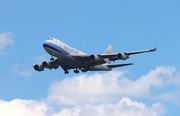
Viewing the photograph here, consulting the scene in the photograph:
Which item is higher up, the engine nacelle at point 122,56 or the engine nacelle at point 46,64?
the engine nacelle at point 46,64

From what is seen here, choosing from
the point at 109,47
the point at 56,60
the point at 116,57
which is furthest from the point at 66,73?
A: the point at 109,47

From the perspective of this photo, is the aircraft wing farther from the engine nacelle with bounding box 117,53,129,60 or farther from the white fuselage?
the white fuselage

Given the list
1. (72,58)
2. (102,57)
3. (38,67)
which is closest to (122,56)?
(102,57)

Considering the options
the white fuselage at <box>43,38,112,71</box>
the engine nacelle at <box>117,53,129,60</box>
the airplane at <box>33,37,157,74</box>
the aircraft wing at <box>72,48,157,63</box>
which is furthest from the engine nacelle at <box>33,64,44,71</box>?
the engine nacelle at <box>117,53,129,60</box>

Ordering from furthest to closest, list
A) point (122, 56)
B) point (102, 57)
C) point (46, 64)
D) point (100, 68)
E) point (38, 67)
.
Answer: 1. point (38, 67)
2. point (100, 68)
3. point (46, 64)
4. point (102, 57)
5. point (122, 56)

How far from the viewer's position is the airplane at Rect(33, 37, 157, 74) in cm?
10350

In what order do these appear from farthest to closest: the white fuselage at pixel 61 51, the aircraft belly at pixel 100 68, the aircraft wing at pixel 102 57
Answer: the aircraft belly at pixel 100 68
the aircraft wing at pixel 102 57
the white fuselage at pixel 61 51

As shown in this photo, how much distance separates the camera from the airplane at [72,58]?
103500 mm

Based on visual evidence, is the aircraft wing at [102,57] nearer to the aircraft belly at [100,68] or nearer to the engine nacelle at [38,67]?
the aircraft belly at [100,68]

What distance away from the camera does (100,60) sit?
349 feet

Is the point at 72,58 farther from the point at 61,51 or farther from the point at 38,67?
the point at 38,67

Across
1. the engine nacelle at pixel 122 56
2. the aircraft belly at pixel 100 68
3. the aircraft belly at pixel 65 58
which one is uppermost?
the aircraft belly at pixel 100 68

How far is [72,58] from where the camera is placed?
104375 mm

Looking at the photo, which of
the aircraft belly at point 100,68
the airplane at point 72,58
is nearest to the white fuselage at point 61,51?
the airplane at point 72,58
